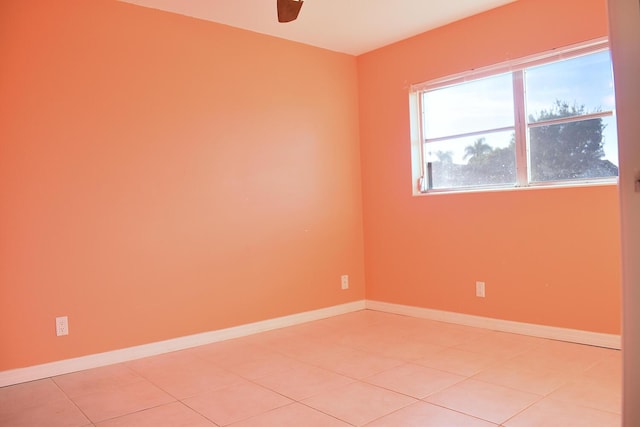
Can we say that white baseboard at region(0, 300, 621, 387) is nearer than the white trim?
Yes

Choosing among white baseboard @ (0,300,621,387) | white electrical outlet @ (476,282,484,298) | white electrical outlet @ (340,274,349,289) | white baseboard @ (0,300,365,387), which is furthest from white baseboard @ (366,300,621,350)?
white baseboard @ (0,300,365,387)

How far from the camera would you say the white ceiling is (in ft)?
11.0

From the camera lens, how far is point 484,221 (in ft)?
12.1

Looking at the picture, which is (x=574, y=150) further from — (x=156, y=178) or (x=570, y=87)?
(x=156, y=178)

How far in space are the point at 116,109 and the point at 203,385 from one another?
191 cm

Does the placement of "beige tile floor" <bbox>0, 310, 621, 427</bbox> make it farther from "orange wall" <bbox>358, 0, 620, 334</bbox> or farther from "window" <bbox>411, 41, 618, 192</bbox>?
"window" <bbox>411, 41, 618, 192</bbox>

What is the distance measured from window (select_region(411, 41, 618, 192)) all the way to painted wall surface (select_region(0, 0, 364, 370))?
94 centimetres

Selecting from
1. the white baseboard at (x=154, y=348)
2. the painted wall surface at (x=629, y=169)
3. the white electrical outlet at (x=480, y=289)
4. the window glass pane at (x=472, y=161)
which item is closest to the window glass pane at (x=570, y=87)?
the window glass pane at (x=472, y=161)

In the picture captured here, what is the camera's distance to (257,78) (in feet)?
12.8

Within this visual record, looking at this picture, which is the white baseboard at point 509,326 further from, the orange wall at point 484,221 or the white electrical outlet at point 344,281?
the white electrical outlet at point 344,281

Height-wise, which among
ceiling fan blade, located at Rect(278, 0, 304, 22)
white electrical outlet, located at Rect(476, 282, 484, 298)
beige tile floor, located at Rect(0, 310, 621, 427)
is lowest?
beige tile floor, located at Rect(0, 310, 621, 427)

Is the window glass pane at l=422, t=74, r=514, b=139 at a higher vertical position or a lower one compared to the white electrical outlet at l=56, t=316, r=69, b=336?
higher

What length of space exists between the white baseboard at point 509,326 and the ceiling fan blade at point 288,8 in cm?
265

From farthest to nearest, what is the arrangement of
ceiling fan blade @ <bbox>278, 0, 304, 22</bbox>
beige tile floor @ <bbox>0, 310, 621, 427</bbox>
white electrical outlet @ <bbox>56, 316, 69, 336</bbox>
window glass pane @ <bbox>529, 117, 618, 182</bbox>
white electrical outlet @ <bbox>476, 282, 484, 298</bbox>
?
white electrical outlet @ <bbox>476, 282, 484, 298</bbox> < window glass pane @ <bbox>529, 117, 618, 182</bbox> < white electrical outlet @ <bbox>56, 316, 69, 336</bbox> < ceiling fan blade @ <bbox>278, 0, 304, 22</bbox> < beige tile floor @ <bbox>0, 310, 621, 427</bbox>
